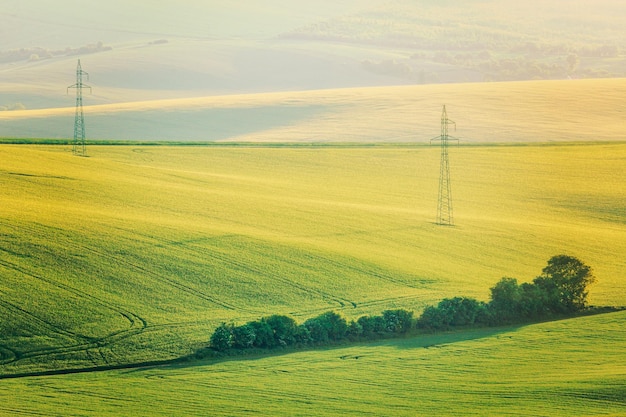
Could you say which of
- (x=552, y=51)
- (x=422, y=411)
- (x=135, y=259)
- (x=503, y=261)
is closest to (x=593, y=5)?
(x=552, y=51)

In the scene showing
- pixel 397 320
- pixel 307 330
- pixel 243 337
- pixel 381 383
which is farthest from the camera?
pixel 397 320

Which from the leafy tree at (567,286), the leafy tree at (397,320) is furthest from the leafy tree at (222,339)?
the leafy tree at (567,286)

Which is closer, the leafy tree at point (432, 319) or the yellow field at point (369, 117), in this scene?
the leafy tree at point (432, 319)

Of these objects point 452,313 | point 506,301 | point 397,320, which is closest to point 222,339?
point 397,320

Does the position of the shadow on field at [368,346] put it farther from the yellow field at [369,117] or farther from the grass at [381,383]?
the yellow field at [369,117]

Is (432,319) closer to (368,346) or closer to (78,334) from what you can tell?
(368,346)
